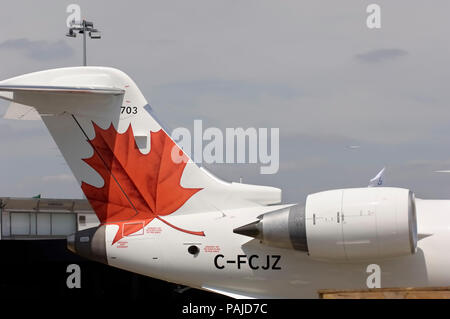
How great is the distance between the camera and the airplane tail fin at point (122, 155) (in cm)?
1129

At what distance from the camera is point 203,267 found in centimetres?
1078

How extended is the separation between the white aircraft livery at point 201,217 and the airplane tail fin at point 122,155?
0.6 inches

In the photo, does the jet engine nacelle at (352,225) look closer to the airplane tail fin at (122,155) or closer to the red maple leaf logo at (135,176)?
the airplane tail fin at (122,155)

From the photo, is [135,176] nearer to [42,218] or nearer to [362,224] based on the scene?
[362,224]

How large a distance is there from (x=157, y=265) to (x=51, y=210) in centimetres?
2582

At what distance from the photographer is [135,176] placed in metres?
11.4

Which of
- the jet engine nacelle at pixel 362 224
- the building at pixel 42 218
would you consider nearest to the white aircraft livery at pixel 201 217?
the jet engine nacelle at pixel 362 224

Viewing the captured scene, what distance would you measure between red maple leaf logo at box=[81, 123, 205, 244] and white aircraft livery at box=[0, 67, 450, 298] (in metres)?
0.02

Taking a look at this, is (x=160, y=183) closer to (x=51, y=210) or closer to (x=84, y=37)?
(x=84, y=37)

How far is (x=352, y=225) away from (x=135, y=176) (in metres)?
3.41

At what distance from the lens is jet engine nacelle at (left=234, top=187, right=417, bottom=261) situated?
Answer: 32.7 feet

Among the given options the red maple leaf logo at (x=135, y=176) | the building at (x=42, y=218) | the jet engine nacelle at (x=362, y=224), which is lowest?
the jet engine nacelle at (x=362, y=224)
